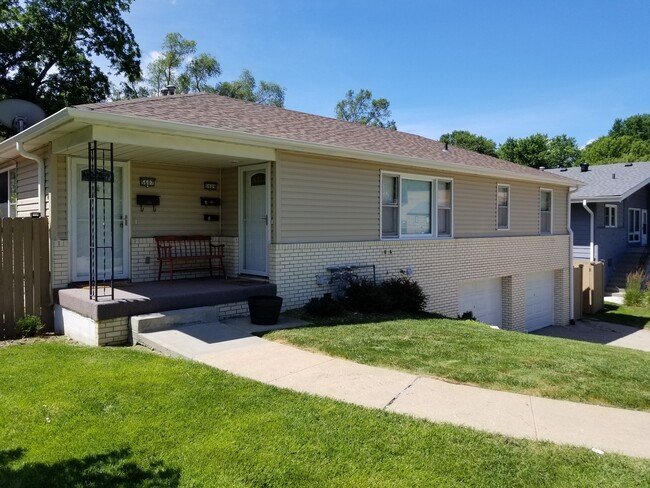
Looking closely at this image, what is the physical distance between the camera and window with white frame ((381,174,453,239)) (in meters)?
11.5

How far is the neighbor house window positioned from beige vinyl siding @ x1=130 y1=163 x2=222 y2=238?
1112cm

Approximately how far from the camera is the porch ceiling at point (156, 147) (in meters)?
7.19

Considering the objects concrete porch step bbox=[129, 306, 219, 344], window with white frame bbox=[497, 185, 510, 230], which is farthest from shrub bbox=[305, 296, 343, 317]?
window with white frame bbox=[497, 185, 510, 230]

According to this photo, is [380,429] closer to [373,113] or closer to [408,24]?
[408,24]

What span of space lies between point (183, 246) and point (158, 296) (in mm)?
2944

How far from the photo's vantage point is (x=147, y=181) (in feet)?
32.2

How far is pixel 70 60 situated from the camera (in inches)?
915

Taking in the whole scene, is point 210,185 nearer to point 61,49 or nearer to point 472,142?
point 61,49

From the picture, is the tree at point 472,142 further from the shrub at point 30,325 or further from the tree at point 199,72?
the shrub at point 30,325

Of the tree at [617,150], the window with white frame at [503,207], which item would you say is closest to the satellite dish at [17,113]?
the window with white frame at [503,207]

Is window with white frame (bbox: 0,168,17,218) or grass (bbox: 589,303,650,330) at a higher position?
window with white frame (bbox: 0,168,17,218)

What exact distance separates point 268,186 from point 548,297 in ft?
40.2

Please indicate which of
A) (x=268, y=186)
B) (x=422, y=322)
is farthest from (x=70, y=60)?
(x=422, y=322)

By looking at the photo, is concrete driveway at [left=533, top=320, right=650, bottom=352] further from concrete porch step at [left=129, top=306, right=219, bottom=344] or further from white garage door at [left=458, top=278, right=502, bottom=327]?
concrete porch step at [left=129, top=306, right=219, bottom=344]
